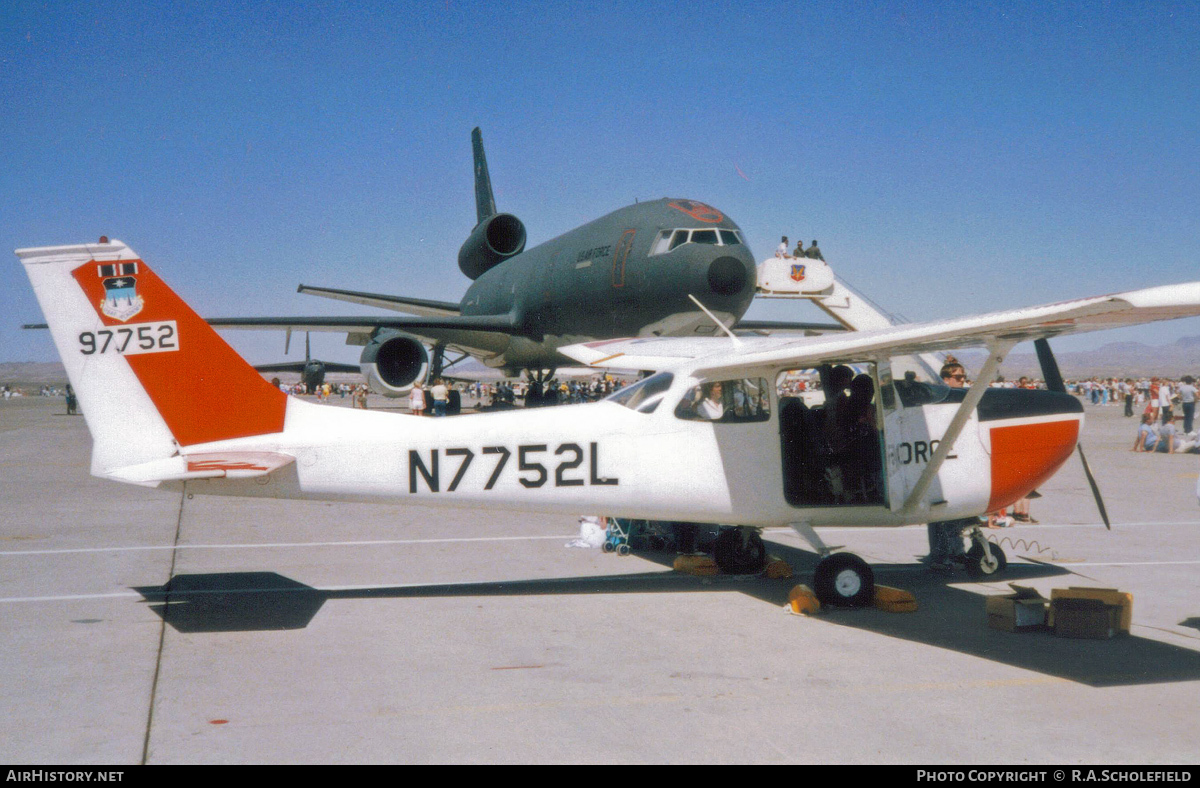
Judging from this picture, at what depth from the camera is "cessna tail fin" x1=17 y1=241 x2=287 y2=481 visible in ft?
21.6

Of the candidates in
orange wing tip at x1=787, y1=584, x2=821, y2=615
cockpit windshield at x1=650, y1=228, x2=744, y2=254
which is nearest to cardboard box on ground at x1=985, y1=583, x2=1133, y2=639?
orange wing tip at x1=787, y1=584, x2=821, y2=615

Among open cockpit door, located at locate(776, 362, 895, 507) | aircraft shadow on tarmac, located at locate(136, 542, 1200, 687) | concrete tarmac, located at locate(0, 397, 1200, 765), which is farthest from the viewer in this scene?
open cockpit door, located at locate(776, 362, 895, 507)

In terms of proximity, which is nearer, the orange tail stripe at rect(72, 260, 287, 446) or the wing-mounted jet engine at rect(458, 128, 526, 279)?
the orange tail stripe at rect(72, 260, 287, 446)

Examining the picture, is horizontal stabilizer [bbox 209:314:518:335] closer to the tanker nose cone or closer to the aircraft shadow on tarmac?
the tanker nose cone

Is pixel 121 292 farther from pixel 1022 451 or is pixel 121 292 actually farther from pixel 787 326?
pixel 787 326

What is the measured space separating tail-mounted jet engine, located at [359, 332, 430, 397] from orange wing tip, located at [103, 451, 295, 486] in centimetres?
1761

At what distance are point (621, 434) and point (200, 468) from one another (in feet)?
10.1

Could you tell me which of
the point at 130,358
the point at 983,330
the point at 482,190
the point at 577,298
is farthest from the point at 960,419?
the point at 482,190

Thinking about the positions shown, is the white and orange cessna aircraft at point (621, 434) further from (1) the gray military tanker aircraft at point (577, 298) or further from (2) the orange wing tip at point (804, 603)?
(1) the gray military tanker aircraft at point (577, 298)

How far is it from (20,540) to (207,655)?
5.41 meters

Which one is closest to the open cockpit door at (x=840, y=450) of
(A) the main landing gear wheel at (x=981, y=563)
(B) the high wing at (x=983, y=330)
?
(B) the high wing at (x=983, y=330)

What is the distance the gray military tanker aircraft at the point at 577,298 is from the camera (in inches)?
677

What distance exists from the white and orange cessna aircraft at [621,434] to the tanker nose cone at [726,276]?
8657mm
